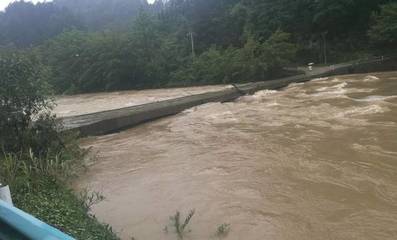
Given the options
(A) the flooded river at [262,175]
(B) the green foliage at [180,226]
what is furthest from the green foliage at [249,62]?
(B) the green foliage at [180,226]

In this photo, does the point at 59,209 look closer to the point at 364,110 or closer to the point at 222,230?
the point at 222,230

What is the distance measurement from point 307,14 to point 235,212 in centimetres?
3293

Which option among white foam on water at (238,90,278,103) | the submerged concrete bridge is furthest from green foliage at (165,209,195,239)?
white foam on water at (238,90,278,103)

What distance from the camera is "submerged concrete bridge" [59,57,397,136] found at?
14015 millimetres

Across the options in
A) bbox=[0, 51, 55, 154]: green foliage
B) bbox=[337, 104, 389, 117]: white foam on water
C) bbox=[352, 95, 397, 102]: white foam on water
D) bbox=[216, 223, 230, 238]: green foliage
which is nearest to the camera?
bbox=[216, 223, 230, 238]: green foliage

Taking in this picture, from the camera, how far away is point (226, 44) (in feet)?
127

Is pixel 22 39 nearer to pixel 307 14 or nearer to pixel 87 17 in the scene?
pixel 87 17

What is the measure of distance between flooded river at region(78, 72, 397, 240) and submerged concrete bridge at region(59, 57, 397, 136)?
2.74ft

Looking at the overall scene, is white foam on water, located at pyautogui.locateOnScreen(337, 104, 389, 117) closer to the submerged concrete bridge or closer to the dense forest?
the submerged concrete bridge

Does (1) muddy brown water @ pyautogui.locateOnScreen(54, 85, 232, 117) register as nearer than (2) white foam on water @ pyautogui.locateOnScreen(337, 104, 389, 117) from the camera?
No

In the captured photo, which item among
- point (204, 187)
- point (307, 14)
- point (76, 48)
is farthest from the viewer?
point (76, 48)

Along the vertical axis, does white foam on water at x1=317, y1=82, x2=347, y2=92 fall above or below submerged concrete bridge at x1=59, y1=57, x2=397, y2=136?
below

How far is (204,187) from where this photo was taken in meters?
7.04

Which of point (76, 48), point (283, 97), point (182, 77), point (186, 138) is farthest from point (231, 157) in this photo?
point (76, 48)
